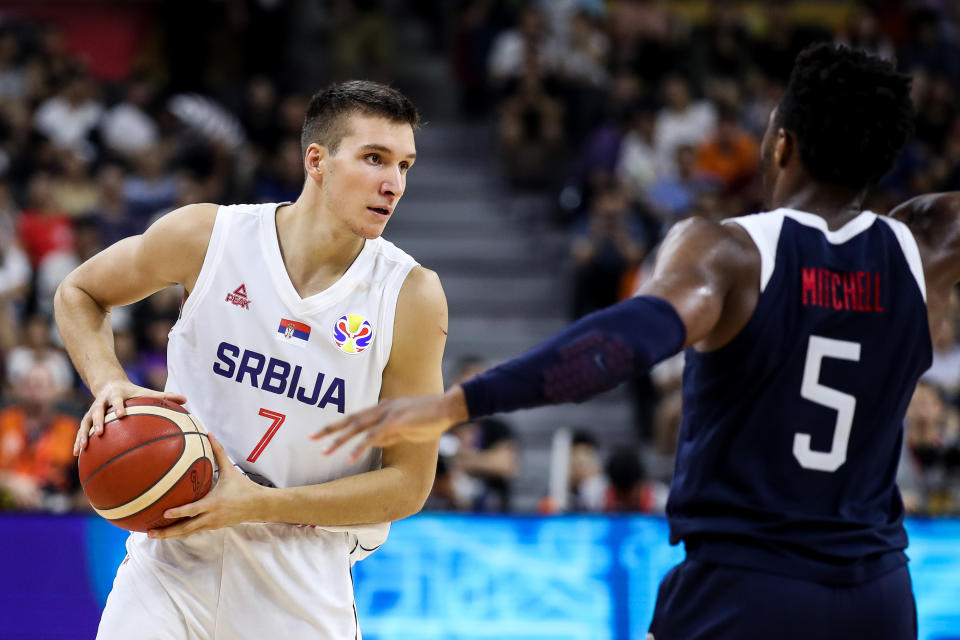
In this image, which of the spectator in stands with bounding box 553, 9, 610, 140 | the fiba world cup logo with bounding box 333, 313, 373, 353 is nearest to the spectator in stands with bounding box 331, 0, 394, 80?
the spectator in stands with bounding box 553, 9, 610, 140

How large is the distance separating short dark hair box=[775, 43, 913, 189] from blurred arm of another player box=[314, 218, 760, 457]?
0.48 metres

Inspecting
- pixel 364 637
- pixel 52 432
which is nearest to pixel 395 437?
pixel 364 637

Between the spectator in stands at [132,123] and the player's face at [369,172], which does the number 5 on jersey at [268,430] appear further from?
the spectator in stands at [132,123]

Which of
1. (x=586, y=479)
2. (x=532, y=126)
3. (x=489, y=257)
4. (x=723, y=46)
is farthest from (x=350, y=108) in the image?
(x=723, y=46)

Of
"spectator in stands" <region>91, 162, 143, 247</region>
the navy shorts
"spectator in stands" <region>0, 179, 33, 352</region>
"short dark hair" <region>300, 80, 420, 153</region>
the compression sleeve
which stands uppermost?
"spectator in stands" <region>91, 162, 143, 247</region>

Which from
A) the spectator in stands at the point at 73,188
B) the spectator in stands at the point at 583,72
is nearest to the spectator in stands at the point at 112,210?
the spectator in stands at the point at 73,188

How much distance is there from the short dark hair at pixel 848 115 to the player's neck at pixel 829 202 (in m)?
0.02

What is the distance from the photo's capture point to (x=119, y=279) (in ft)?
12.6

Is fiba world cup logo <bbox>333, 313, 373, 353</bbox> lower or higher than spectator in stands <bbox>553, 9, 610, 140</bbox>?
lower

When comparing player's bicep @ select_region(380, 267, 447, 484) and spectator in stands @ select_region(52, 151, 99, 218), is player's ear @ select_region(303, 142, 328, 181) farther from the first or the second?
spectator in stands @ select_region(52, 151, 99, 218)

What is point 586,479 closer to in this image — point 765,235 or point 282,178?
point 282,178

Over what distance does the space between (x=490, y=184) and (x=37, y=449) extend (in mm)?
6128

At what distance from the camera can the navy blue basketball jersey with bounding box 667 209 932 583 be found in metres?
2.79

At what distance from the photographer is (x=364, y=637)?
21.8 ft
